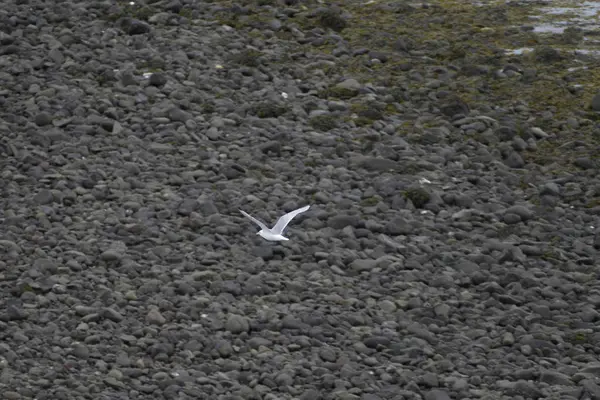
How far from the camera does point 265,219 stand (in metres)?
7.93

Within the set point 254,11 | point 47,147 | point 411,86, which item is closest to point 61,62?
point 47,147

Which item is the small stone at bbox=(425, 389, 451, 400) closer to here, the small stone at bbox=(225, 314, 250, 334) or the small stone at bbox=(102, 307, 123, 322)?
the small stone at bbox=(225, 314, 250, 334)

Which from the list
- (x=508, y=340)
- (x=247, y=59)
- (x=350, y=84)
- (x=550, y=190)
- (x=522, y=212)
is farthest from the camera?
(x=247, y=59)

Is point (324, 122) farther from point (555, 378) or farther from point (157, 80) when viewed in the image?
point (555, 378)

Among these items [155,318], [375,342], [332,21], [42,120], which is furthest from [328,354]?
[332,21]

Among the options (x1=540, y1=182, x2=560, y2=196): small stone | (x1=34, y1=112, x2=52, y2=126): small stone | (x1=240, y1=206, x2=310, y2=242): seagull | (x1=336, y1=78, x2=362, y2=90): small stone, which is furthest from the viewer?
(x1=336, y1=78, x2=362, y2=90): small stone

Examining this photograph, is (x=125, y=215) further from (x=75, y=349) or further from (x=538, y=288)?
(x=538, y=288)

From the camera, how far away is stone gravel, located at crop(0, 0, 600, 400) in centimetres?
625

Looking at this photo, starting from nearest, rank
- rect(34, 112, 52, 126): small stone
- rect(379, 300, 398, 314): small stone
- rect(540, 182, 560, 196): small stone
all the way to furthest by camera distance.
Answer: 1. rect(379, 300, 398, 314): small stone
2. rect(540, 182, 560, 196): small stone
3. rect(34, 112, 52, 126): small stone

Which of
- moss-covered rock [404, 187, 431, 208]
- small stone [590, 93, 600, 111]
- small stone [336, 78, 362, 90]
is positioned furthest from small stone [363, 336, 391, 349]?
small stone [590, 93, 600, 111]

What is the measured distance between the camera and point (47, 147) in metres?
8.66

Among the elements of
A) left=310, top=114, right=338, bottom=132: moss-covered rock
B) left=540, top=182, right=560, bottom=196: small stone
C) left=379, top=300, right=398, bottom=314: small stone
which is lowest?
left=540, top=182, right=560, bottom=196: small stone

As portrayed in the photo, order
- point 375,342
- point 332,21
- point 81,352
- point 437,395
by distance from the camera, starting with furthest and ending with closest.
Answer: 1. point 332,21
2. point 375,342
3. point 81,352
4. point 437,395

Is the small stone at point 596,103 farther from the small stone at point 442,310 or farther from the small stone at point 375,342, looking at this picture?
the small stone at point 375,342
